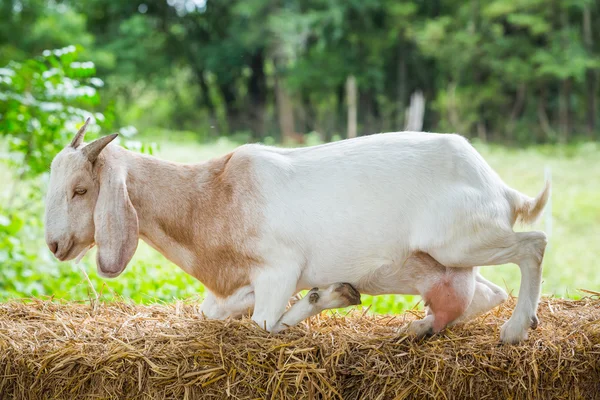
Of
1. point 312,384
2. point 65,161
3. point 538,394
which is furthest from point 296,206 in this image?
point 538,394

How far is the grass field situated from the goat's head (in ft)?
2.93

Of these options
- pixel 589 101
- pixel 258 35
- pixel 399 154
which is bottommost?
pixel 589 101

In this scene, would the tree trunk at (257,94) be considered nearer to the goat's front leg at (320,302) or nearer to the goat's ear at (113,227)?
the goat's ear at (113,227)

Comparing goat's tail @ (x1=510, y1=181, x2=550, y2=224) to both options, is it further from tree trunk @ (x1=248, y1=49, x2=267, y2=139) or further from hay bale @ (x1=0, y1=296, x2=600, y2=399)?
tree trunk @ (x1=248, y1=49, x2=267, y2=139)

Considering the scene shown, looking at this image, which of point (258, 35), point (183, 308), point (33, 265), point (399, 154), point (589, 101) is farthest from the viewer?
point (258, 35)

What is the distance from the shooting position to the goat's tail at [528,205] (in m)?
3.56

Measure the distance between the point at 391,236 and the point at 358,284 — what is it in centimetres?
32

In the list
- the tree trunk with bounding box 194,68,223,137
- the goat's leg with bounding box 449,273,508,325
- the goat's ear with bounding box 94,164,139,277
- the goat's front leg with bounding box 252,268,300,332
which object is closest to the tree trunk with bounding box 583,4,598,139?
the tree trunk with bounding box 194,68,223,137

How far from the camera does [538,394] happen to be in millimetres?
3260

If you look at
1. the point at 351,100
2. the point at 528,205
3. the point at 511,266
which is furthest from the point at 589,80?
the point at 528,205

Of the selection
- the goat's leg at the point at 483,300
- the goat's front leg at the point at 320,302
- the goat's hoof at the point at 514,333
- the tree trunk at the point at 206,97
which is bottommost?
the tree trunk at the point at 206,97

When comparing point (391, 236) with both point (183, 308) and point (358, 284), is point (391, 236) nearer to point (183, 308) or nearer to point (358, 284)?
point (358, 284)

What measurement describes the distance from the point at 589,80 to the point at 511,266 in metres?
14.4

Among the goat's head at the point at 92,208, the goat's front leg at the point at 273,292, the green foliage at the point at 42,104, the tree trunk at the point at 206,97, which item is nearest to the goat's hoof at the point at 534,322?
the goat's front leg at the point at 273,292
